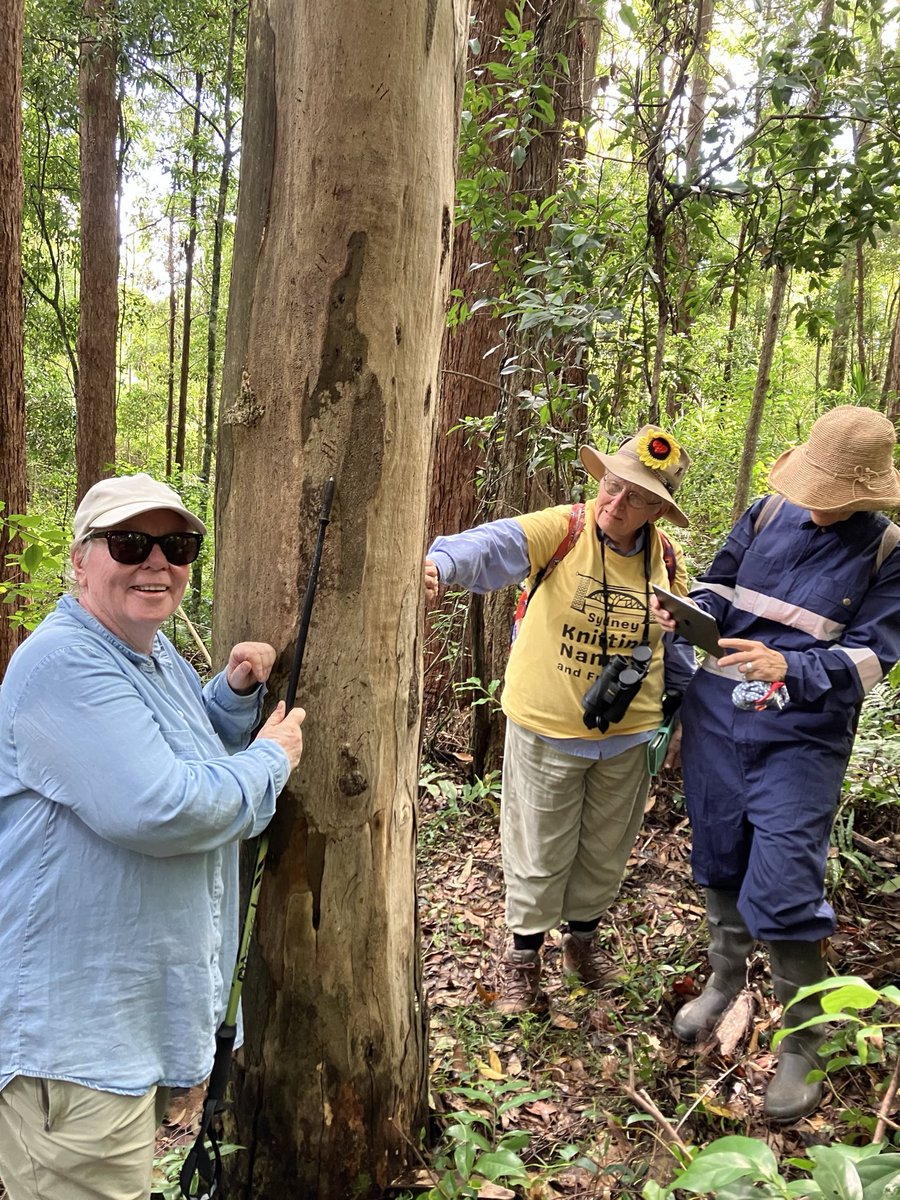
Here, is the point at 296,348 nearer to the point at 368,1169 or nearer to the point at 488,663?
the point at 368,1169

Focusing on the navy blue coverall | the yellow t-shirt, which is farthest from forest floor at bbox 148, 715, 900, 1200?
the yellow t-shirt

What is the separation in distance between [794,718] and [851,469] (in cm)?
87

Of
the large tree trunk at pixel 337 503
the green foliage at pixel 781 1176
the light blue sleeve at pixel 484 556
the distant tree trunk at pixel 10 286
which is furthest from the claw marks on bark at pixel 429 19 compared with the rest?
the distant tree trunk at pixel 10 286

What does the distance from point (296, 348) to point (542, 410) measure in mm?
2591

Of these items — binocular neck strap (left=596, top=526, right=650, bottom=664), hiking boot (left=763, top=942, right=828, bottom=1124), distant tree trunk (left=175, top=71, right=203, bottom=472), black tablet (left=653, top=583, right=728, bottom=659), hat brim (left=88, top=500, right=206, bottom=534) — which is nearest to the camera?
hat brim (left=88, top=500, right=206, bottom=534)

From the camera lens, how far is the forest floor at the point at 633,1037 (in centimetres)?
260

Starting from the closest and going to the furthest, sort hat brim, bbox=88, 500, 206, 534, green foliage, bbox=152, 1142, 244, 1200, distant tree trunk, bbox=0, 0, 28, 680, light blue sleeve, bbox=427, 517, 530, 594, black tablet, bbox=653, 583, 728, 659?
hat brim, bbox=88, 500, 206, 534 → green foliage, bbox=152, 1142, 244, 1200 → black tablet, bbox=653, 583, 728, 659 → light blue sleeve, bbox=427, 517, 530, 594 → distant tree trunk, bbox=0, 0, 28, 680

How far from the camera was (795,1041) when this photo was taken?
273 cm

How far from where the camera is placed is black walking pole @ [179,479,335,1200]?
6.28ft

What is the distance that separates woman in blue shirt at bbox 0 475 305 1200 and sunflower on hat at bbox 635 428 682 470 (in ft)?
6.12

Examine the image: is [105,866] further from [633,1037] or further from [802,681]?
[633,1037]

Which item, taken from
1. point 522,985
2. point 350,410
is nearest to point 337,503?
point 350,410

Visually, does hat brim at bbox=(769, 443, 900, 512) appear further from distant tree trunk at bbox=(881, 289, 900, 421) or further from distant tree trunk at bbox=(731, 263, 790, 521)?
distant tree trunk at bbox=(881, 289, 900, 421)

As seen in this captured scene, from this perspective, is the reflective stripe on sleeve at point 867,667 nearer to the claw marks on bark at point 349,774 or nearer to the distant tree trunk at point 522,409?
the claw marks on bark at point 349,774
